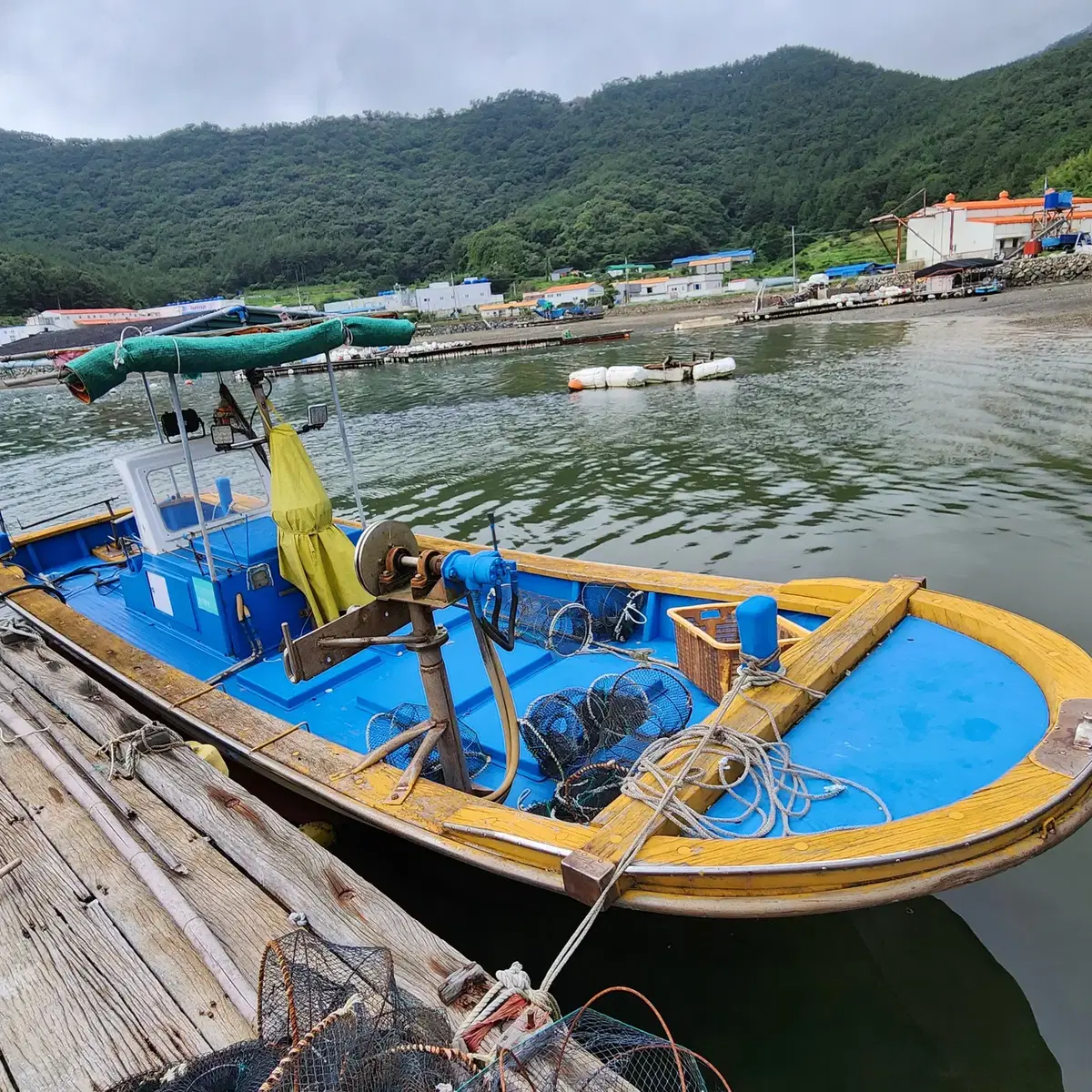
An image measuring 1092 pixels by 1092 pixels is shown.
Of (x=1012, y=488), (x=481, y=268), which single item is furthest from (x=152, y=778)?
(x=481, y=268)

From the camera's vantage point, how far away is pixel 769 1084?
3756 millimetres

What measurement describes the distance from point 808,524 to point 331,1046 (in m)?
11.7

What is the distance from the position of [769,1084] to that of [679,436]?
61.9 feet

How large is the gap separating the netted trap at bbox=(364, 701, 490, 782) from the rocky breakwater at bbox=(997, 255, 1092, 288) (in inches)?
2677

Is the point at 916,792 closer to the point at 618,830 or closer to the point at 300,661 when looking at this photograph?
the point at 618,830

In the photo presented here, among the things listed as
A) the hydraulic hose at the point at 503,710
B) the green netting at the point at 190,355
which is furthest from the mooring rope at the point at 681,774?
the green netting at the point at 190,355

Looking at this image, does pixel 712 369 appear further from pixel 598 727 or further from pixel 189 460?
pixel 598 727

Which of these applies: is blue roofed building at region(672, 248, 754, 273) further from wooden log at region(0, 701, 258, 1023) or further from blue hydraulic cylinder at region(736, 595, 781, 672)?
wooden log at region(0, 701, 258, 1023)

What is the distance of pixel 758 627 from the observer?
14.4 ft

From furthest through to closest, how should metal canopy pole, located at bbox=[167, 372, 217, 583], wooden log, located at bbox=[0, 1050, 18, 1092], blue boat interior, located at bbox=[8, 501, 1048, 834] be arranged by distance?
metal canopy pole, located at bbox=[167, 372, 217, 583] < blue boat interior, located at bbox=[8, 501, 1048, 834] < wooden log, located at bbox=[0, 1050, 18, 1092]

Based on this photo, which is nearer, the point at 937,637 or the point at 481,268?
the point at 937,637

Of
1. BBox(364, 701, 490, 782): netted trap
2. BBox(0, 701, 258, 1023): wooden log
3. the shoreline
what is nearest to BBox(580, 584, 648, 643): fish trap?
BBox(364, 701, 490, 782): netted trap

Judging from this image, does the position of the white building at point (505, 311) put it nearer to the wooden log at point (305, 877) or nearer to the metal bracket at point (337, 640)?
the wooden log at point (305, 877)

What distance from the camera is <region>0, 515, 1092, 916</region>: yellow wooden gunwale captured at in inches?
119
